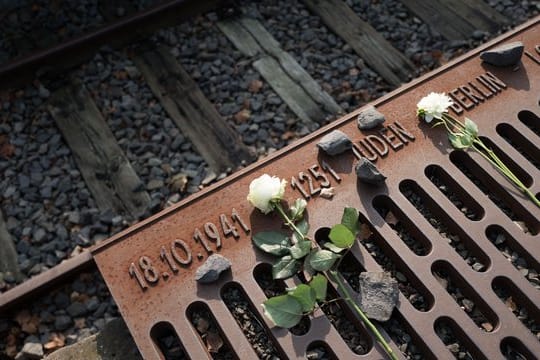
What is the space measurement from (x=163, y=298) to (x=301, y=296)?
43 cm

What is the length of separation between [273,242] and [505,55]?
1205mm

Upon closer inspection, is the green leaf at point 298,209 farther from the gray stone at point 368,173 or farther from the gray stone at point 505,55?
the gray stone at point 505,55

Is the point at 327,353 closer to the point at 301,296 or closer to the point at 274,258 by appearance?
the point at 301,296

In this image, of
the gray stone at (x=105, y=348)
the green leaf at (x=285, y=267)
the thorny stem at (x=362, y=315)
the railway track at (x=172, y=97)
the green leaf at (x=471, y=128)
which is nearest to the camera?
the thorny stem at (x=362, y=315)

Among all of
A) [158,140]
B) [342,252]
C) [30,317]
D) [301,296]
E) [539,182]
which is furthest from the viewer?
[158,140]

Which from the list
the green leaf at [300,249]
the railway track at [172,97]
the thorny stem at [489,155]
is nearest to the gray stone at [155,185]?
the railway track at [172,97]

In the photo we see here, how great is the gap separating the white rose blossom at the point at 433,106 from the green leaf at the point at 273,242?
70 cm

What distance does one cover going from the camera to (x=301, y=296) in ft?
5.56

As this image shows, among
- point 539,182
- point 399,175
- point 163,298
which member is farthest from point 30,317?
point 539,182

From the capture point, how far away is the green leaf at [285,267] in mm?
1769

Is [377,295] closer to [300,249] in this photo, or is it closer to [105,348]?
[300,249]

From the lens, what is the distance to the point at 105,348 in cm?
192

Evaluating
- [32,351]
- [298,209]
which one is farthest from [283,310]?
[32,351]

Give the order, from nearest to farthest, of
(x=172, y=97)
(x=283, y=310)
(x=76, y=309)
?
(x=283, y=310) < (x=76, y=309) < (x=172, y=97)
